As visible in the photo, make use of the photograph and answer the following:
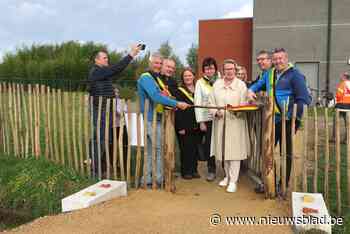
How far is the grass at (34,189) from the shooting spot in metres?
5.16

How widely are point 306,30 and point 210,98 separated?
55.5ft

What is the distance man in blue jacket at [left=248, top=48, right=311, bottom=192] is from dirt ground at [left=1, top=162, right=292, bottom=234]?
2.53ft

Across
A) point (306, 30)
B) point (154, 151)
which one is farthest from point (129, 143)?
point (306, 30)

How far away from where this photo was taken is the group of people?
4.72 metres

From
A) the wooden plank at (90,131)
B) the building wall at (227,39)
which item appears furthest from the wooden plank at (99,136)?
the building wall at (227,39)

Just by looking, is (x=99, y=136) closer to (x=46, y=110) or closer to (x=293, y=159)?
(x=46, y=110)

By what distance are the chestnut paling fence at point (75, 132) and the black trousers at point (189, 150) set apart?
0.58m

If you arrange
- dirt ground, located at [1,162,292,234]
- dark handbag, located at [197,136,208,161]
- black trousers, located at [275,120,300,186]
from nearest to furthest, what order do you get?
dirt ground, located at [1,162,292,234], black trousers, located at [275,120,300,186], dark handbag, located at [197,136,208,161]

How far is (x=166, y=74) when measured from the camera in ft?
17.3

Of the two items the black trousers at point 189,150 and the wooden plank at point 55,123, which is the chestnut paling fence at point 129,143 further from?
the black trousers at point 189,150

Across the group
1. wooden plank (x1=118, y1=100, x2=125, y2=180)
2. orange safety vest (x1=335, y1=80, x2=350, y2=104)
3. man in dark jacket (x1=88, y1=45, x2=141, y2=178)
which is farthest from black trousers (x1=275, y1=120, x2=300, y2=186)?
orange safety vest (x1=335, y1=80, x2=350, y2=104)

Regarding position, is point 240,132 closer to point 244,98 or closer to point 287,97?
point 244,98

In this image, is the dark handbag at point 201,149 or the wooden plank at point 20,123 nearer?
the dark handbag at point 201,149

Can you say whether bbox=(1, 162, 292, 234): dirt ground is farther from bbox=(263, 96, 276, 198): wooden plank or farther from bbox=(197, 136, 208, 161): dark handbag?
bbox=(197, 136, 208, 161): dark handbag
